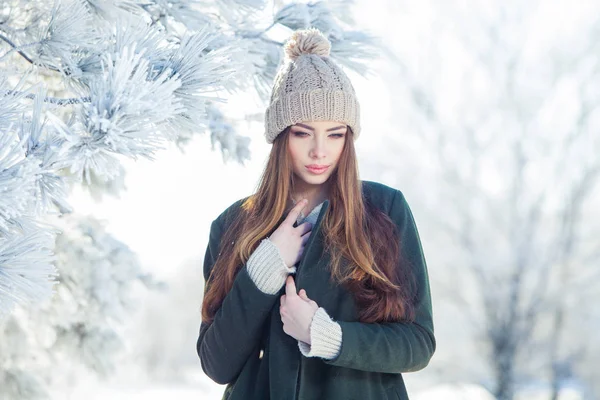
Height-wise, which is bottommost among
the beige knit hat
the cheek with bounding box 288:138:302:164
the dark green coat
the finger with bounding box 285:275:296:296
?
the dark green coat

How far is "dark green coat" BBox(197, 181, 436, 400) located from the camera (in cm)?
155

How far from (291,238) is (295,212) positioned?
0.08 meters

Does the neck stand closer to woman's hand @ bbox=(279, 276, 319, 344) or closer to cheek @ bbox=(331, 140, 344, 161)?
cheek @ bbox=(331, 140, 344, 161)

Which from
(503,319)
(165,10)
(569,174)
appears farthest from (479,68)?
(165,10)

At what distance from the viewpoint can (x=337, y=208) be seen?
172 centimetres

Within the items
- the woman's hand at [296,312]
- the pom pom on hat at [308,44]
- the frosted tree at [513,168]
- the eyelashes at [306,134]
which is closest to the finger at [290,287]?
the woman's hand at [296,312]

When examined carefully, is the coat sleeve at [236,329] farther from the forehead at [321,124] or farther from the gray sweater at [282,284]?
the forehead at [321,124]

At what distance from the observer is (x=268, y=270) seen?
166 centimetres

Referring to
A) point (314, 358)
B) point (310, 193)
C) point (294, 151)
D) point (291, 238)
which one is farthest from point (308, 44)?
point (314, 358)

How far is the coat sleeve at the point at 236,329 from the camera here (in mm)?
1640

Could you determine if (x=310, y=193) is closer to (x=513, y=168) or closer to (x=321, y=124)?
(x=321, y=124)

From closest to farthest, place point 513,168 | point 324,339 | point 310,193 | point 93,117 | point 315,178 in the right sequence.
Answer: point 93,117
point 324,339
point 315,178
point 310,193
point 513,168

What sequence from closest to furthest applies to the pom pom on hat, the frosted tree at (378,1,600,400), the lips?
the lips < the pom pom on hat < the frosted tree at (378,1,600,400)

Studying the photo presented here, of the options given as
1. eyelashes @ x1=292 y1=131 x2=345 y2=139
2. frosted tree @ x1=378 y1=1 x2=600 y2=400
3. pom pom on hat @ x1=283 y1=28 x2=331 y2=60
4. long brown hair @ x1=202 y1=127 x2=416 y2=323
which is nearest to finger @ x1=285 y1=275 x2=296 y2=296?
long brown hair @ x1=202 y1=127 x2=416 y2=323
